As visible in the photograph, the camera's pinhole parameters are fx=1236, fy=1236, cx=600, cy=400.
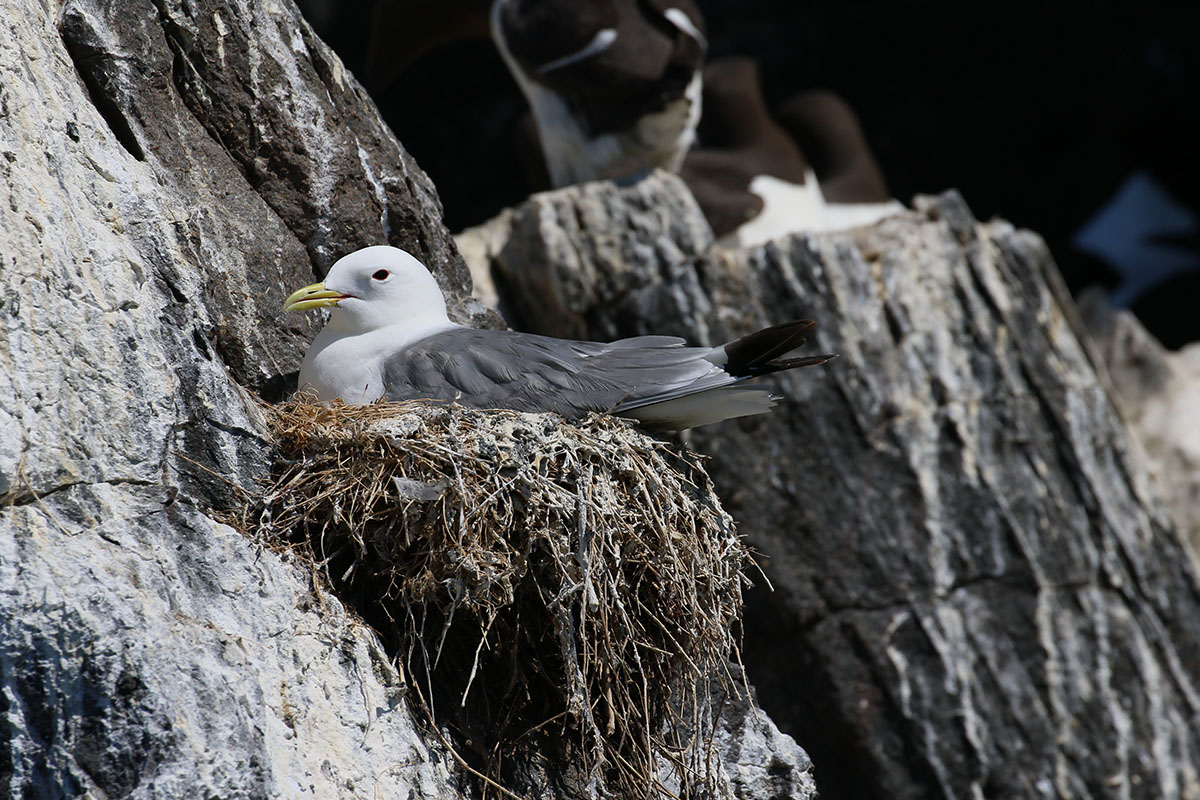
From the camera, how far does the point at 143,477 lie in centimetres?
240

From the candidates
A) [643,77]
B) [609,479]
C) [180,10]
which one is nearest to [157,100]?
[180,10]

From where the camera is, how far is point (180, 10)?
3.25 meters

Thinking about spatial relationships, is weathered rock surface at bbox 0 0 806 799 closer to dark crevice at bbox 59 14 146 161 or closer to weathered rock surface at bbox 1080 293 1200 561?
dark crevice at bbox 59 14 146 161

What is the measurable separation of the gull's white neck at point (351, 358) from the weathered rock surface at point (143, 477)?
161 mm

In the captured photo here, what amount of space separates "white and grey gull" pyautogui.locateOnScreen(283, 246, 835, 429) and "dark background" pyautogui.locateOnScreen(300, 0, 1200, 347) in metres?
6.68

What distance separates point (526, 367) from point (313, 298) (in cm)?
62

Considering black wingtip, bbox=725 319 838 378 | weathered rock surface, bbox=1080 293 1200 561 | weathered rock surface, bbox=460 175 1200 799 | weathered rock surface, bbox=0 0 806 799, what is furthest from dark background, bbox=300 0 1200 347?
black wingtip, bbox=725 319 838 378

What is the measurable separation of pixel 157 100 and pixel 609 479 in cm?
151

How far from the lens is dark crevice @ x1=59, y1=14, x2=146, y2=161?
2941 millimetres

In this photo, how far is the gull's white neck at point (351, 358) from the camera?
2982mm

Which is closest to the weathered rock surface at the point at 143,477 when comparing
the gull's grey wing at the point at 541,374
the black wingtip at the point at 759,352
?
the gull's grey wing at the point at 541,374

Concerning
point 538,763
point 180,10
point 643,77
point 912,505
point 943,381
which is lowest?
point 538,763

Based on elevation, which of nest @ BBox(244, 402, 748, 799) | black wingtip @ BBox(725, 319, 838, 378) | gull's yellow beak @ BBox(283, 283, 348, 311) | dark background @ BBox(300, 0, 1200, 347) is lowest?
nest @ BBox(244, 402, 748, 799)

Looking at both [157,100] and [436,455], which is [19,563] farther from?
[157,100]
